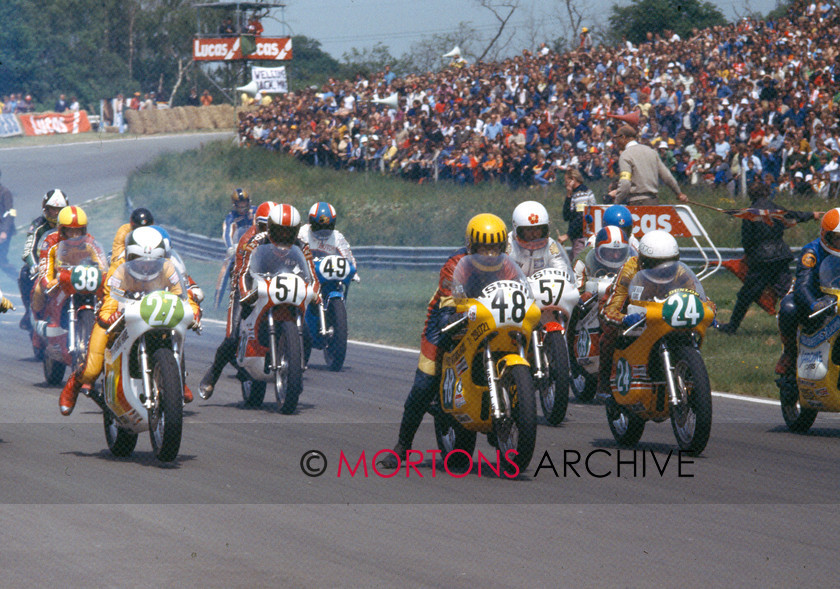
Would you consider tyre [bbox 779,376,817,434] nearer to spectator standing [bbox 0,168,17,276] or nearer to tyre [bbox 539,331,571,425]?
tyre [bbox 539,331,571,425]

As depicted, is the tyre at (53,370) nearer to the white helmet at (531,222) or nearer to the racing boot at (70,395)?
the racing boot at (70,395)

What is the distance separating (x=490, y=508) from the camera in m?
6.98

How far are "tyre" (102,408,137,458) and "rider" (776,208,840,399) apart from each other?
5.08 m

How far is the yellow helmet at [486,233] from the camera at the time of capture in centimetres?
795

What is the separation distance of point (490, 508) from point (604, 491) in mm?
886

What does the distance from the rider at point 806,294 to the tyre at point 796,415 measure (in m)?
0.07

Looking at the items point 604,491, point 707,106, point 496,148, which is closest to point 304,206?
point 496,148

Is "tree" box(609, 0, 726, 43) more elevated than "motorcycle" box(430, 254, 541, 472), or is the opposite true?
"tree" box(609, 0, 726, 43)

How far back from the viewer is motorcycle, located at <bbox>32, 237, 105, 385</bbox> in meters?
12.0

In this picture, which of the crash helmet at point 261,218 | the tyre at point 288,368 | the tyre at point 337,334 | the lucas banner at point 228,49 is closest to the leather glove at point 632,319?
the tyre at point 288,368

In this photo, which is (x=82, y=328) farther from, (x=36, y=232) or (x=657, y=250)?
(x=657, y=250)

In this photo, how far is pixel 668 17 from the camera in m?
41.7

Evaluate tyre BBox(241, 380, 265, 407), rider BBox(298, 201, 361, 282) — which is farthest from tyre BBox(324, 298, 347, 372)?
tyre BBox(241, 380, 265, 407)

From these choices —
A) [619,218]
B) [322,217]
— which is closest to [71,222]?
[322,217]
